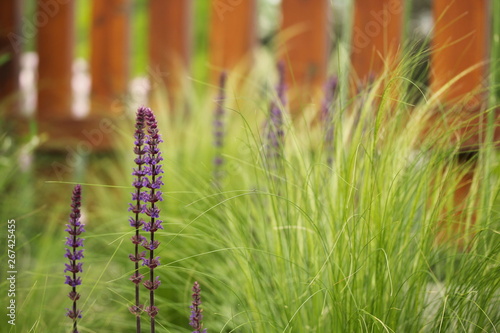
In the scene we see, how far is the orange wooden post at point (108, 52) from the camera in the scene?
418cm

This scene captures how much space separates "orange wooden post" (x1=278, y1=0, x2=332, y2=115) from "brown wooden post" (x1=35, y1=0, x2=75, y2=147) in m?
1.35

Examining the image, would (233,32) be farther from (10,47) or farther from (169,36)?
(10,47)

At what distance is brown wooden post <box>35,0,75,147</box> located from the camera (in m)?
4.15

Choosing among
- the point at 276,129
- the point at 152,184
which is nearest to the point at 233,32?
the point at 276,129

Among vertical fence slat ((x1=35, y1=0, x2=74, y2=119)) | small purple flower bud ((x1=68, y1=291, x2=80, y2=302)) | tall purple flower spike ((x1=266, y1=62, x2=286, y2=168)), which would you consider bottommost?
small purple flower bud ((x1=68, y1=291, x2=80, y2=302))

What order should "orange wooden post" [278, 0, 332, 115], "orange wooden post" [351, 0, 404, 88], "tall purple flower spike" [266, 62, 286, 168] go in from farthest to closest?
1. "orange wooden post" [278, 0, 332, 115]
2. "orange wooden post" [351, 0, 404, 88]
3. "tall purple flower spike" [266, 62, 286, 168]

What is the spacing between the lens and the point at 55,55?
165 inches

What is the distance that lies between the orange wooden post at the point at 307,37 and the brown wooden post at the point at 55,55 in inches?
53.2

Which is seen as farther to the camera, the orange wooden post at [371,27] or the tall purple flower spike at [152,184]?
the orange wooden post at [371,27]

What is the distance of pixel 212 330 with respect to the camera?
2.05 m

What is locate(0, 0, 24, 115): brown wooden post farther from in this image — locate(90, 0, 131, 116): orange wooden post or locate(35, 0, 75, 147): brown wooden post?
locate(90, 0, 131, 116): orange wooden post

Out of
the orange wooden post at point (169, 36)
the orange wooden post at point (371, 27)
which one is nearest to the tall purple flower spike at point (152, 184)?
the orange wooden post at point (371, 27)

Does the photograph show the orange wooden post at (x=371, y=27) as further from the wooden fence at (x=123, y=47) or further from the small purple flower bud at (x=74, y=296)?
the small purple flower bud at (x=74, y=296)

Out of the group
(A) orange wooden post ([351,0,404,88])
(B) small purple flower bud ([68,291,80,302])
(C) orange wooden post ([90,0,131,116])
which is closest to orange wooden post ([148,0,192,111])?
(C) orange wooden post ([90,0,131,116])
